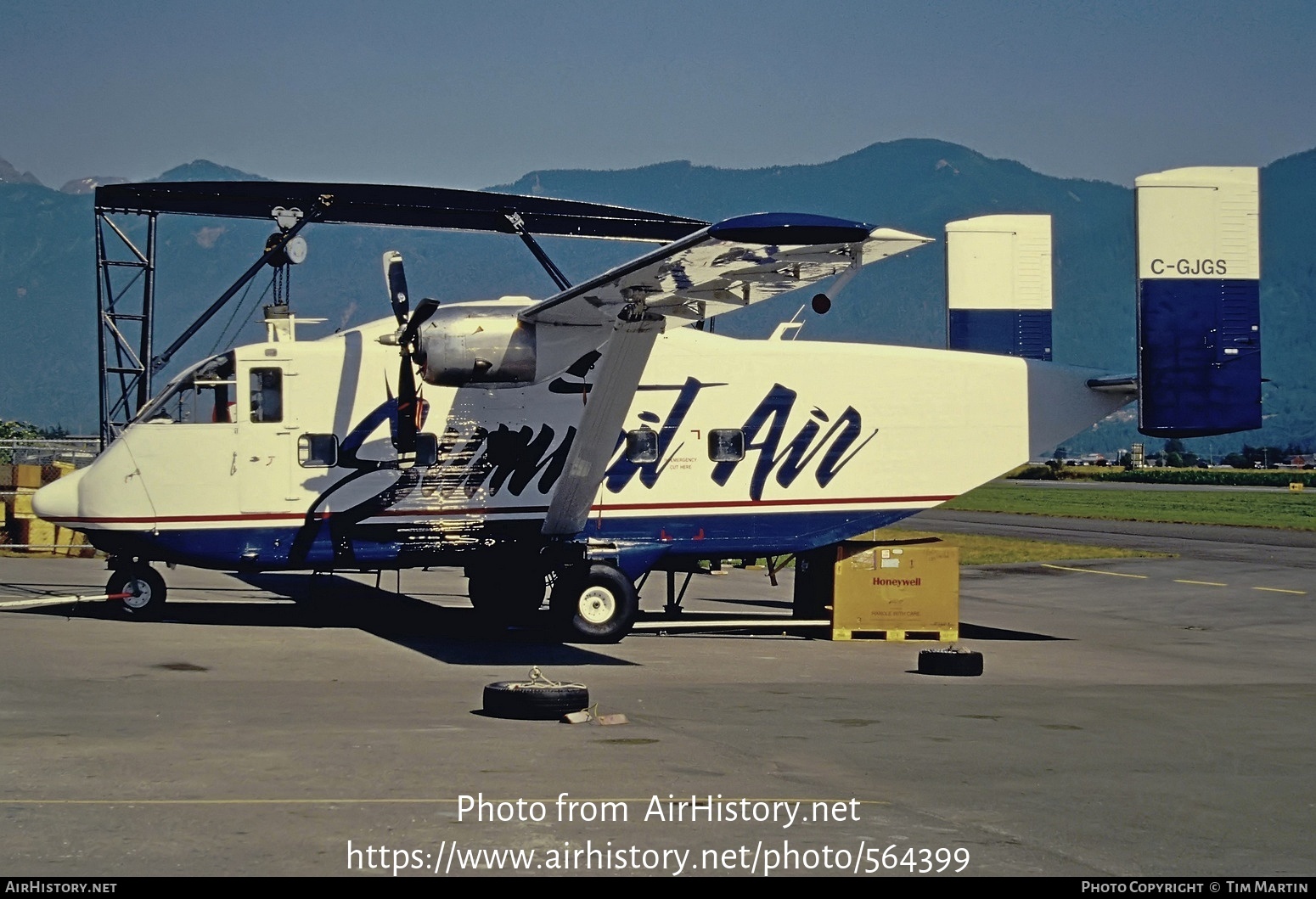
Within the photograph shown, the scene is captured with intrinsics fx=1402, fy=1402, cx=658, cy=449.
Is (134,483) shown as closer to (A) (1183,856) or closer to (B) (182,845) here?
(B) (182,845)

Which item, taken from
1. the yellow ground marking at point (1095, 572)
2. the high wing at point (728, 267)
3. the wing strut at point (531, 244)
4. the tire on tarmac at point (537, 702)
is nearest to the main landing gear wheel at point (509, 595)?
the high wing at point (728, 267)

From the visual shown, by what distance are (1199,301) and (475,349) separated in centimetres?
945

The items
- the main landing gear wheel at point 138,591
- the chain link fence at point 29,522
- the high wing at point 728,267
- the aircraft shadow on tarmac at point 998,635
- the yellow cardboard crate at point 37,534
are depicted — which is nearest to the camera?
the high wing at point 728,267

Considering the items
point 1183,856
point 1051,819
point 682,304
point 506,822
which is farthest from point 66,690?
point 1183,856

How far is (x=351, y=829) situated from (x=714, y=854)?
76.4 inches

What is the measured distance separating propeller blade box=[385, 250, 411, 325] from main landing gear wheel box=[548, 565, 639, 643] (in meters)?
3.84

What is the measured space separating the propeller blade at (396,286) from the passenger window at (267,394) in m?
1.73

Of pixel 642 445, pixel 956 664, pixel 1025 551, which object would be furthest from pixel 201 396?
pixel 1025 551

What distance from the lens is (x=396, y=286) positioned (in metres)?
17.2

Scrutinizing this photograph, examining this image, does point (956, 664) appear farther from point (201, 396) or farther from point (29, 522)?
point (29, 522)

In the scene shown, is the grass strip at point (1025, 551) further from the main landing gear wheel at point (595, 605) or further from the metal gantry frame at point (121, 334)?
the metal gantry frame at point (121, 334)

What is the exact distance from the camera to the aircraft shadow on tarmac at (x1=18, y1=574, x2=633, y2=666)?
1603 cm

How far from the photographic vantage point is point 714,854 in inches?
282

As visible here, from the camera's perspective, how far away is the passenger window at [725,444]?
18.4 metres
